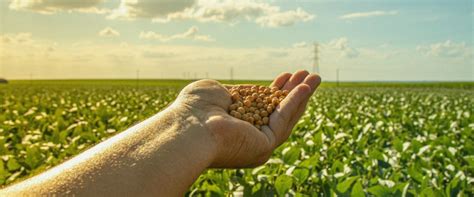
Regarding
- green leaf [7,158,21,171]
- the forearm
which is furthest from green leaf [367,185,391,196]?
green leaf [7,158,21,171]

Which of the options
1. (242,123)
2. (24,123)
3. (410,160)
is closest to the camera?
(242,123)

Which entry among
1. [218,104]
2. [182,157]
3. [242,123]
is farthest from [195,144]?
[218,104]

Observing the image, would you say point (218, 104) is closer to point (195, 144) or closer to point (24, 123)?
point (195, 144)

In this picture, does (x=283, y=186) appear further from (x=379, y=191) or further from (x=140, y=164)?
(x=140, y=164)

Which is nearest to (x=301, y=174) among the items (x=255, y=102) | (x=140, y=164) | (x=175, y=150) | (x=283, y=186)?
(x=283, y=186)

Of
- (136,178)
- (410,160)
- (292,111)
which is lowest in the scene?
(410,160)

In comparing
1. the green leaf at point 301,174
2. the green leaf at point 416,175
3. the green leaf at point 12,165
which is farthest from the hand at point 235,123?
the green leaf at point 12,165

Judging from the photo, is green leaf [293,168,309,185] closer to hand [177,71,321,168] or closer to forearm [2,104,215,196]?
hand [177,71,321,168]
